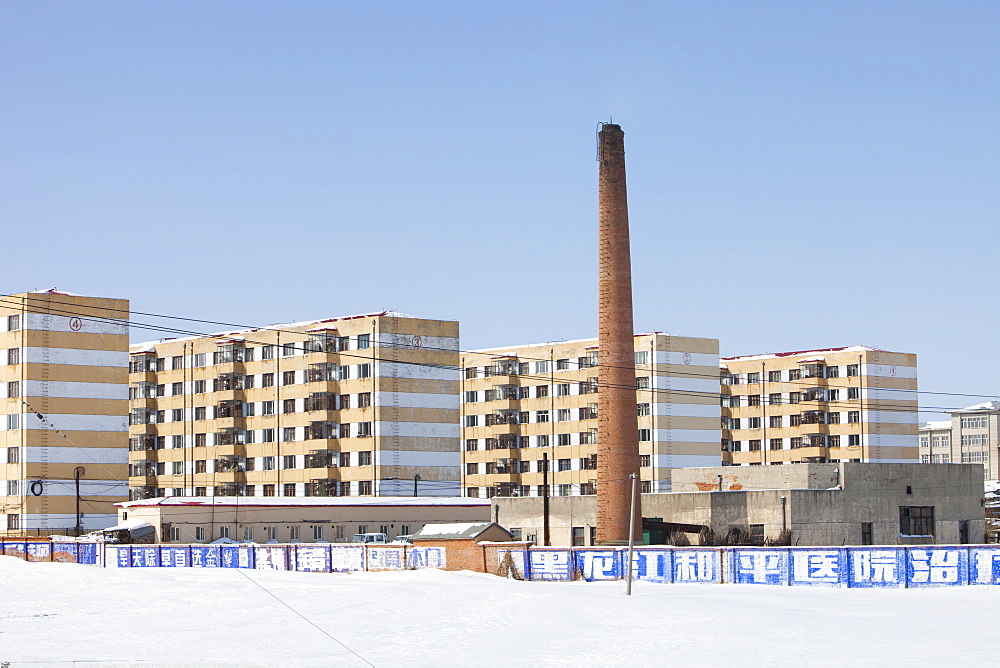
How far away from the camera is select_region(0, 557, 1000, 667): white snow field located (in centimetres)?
3403

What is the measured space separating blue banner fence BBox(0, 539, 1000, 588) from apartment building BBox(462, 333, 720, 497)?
2466 inches

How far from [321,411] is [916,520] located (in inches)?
2267

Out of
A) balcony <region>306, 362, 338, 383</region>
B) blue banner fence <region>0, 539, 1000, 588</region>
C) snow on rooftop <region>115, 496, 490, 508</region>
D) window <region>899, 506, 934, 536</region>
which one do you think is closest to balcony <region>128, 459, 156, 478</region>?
balcony <region>306, 362, 338, 383</region>

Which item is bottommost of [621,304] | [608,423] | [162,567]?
[162,567]

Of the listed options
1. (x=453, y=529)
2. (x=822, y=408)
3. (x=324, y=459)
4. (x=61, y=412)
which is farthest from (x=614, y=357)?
(x=822, y=408)

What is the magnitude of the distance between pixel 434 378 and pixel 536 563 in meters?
62.6

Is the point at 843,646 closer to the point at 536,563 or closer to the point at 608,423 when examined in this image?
the point at 536,563

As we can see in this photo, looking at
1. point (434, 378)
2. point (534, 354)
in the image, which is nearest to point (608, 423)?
point (434, 378)

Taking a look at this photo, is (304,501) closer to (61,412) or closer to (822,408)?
(61,412)

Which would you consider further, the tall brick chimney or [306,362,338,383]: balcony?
[306,362,338,383]: balcony

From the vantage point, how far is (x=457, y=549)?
220 ft

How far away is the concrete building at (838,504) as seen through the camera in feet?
261

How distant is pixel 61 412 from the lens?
364 feet

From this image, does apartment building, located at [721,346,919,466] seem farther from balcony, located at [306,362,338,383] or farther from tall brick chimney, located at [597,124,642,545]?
tall brick chimney, located at [597,124,642,545]
